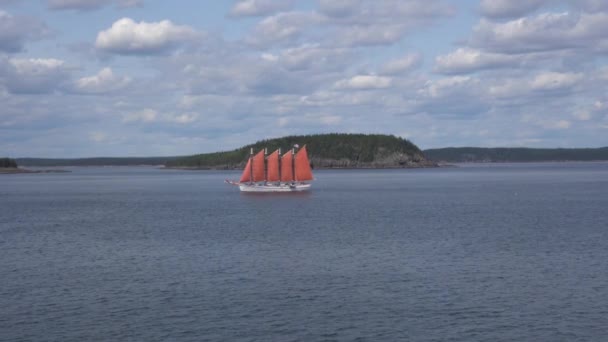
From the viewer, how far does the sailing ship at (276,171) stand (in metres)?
113

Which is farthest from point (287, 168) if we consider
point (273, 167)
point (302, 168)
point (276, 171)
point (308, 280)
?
point (308, 280)

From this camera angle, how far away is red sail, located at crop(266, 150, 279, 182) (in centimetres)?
11488

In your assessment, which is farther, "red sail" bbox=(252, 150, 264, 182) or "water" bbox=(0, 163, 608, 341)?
"red sail" bbox=(252, 150, 264, 182)

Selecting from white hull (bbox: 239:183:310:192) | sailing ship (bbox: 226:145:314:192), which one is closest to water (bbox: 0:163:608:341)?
sailing ship (bbox: 226:145:314:192)

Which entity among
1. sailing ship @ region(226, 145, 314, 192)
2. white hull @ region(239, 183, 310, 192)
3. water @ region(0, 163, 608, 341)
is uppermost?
sailing ship @ region(226, 145, 314, 192)

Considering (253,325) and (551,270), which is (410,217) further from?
(253,325)

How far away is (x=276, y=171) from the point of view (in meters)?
116

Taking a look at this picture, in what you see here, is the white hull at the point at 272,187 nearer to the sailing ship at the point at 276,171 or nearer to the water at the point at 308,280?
the sailing ship at the point at 276,171

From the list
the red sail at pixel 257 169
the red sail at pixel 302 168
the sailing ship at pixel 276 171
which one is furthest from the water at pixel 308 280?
the red sail at pixel 257 169

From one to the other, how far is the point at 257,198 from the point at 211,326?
7674 cm

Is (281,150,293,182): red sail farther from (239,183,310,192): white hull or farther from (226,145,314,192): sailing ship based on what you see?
(239,183,310,192): white hull

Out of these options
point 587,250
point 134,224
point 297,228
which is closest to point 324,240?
point 297,228

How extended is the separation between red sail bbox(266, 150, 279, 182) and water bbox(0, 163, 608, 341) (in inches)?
1948

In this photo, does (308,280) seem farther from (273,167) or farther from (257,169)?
(273,167)
